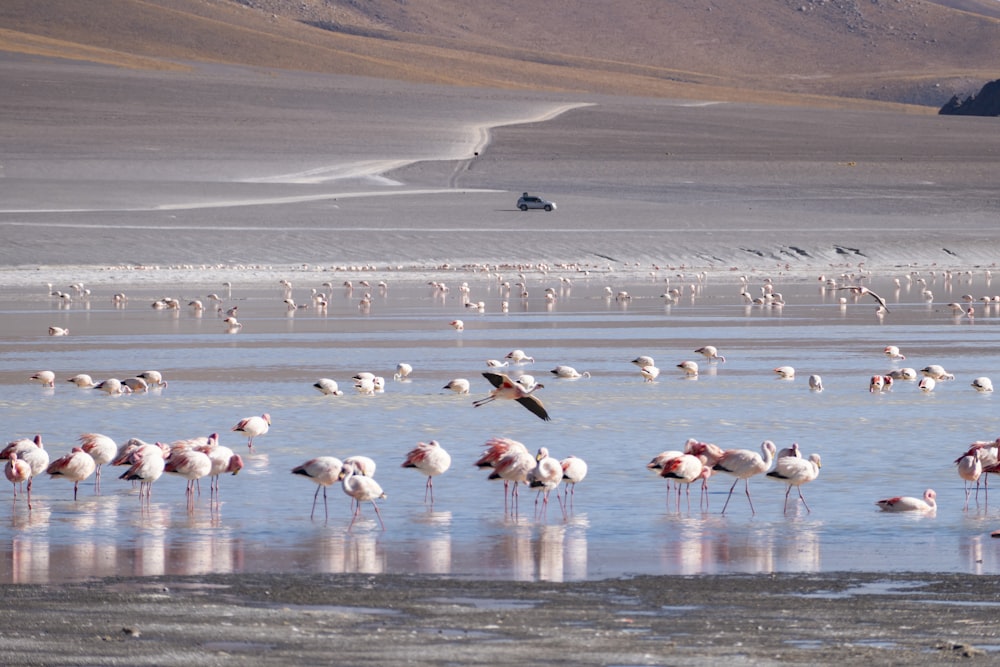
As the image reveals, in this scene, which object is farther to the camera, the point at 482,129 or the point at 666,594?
the point at 482,129

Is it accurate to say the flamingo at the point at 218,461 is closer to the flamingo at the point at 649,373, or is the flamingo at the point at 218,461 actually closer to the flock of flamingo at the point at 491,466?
the flock of flamingo at the point at 491,466

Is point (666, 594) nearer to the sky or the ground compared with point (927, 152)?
nearer to the ground

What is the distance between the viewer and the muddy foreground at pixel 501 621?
5.78 meters

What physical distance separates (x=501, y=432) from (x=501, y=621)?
20.1ft

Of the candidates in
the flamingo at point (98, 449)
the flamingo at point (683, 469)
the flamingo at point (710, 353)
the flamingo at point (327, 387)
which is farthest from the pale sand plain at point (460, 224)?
the flamingo at point (710, 353)

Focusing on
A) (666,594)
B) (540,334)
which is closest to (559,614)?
(666,594)

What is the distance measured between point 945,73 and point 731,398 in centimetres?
18366

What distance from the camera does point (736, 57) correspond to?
19712cm

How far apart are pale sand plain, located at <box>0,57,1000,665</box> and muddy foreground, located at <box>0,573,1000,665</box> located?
0.02 metres

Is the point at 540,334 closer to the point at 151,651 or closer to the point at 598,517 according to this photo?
the point at 598,517

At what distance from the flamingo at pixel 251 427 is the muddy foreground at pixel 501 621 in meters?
4.22

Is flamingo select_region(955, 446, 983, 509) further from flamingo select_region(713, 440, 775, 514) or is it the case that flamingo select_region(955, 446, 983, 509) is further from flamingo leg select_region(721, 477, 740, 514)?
flamingo leg select_region(721, 477, 740, 514)

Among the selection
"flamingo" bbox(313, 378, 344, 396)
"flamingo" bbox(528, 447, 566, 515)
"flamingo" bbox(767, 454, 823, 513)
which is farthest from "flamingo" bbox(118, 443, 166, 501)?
"flamingo" bbox(313, 378, 344, 396)

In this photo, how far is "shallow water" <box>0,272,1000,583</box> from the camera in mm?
7953
